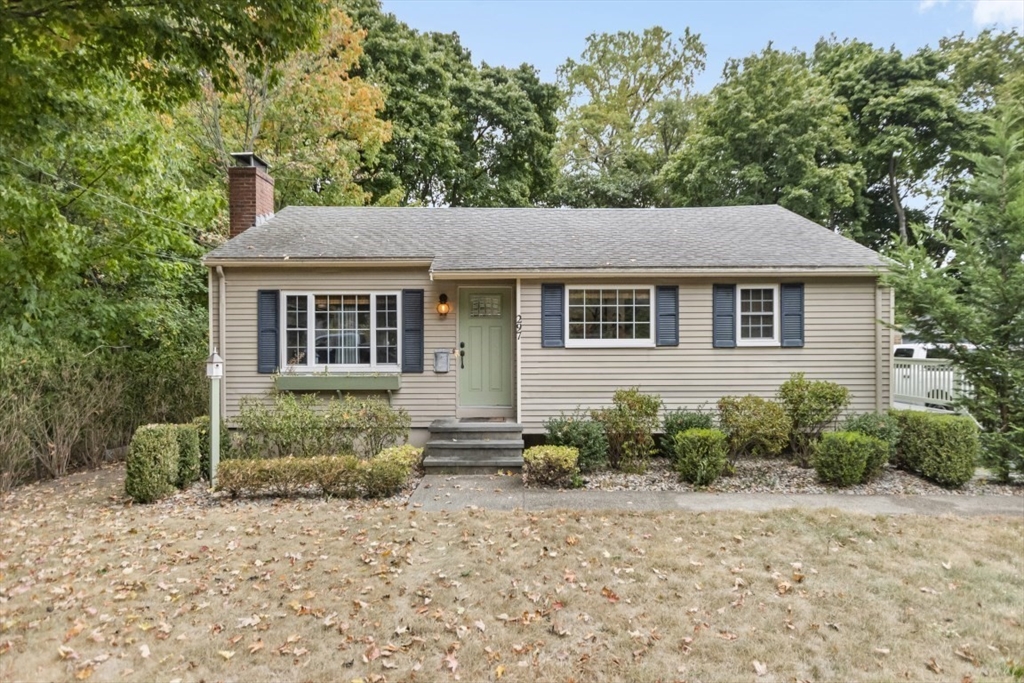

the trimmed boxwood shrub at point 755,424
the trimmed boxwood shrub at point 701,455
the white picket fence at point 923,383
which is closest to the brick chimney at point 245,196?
the trimmed boxwood shrub at point 701,455

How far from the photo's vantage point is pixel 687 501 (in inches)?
239

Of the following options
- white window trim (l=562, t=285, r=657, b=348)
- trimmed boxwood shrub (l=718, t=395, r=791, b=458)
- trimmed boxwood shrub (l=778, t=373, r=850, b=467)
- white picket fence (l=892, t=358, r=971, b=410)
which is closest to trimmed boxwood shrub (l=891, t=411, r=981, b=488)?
trimmed boxwood shrub (l=778, t=373, r=850, b=467)

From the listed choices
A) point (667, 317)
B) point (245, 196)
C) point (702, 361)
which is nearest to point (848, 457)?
point (702, 361)

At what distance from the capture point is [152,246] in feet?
30.1

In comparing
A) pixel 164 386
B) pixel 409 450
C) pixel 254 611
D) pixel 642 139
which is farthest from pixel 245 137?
pixel 642 139

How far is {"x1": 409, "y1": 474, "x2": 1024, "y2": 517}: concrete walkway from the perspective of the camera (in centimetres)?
580

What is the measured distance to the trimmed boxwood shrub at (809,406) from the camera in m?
7.54

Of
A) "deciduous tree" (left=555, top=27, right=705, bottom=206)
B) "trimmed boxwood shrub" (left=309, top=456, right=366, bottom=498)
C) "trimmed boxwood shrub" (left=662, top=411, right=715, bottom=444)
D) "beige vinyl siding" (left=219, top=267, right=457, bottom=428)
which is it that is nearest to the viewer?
"trimmed boxwood shrub" (left=309, top=456, right=366, bottom=498)

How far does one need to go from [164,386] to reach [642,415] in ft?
27.7

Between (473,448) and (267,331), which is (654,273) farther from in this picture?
(267,331)

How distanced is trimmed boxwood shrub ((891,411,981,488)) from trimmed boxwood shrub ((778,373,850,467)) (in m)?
0.94

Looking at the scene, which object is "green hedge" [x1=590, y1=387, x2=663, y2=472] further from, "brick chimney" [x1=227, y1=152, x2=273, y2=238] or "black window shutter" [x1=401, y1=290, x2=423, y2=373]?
"brick chimney" [x1=227, y1=152, x2=273, y2=238]

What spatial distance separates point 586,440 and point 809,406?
319cm

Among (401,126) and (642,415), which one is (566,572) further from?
(401,126)
